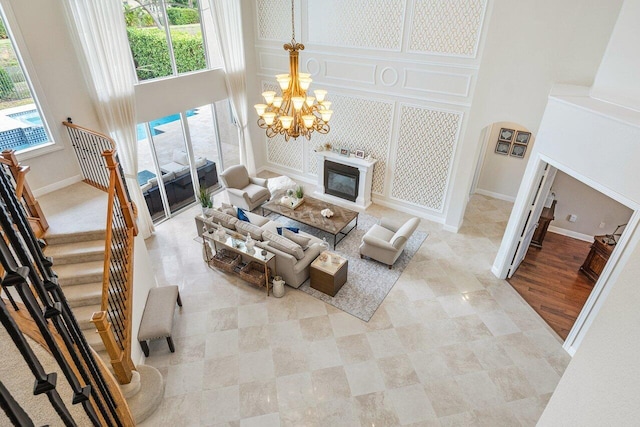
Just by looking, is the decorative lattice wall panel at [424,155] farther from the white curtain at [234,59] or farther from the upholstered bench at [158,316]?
the upholstered bench at [158,316]

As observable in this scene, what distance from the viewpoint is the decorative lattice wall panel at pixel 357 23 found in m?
6.78

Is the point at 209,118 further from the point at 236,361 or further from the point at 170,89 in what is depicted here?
the point at 236,361

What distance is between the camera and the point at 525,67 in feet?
18.9

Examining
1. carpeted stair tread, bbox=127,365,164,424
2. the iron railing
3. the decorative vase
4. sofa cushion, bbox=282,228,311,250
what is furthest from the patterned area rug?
the iron railing

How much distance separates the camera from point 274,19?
8070 mm

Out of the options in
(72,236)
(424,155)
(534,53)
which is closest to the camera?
(72,236)

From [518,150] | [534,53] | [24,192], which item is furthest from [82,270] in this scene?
[518,150]

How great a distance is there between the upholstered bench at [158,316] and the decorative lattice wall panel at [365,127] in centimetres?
498

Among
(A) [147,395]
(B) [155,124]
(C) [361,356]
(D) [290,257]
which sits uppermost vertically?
(B) [155,124]

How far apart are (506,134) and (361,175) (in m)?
3.52

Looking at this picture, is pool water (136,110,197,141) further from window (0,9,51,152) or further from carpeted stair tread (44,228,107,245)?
carpeted stair tread (44,228,107,245)

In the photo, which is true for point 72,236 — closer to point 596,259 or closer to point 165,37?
point 165,37

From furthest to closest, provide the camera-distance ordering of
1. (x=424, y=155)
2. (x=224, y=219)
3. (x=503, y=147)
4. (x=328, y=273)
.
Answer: (x=503, y=147) < (x=424, y=155) < (x=224, y=219) < (x=328, y=273)

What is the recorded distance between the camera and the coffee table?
279 inches
